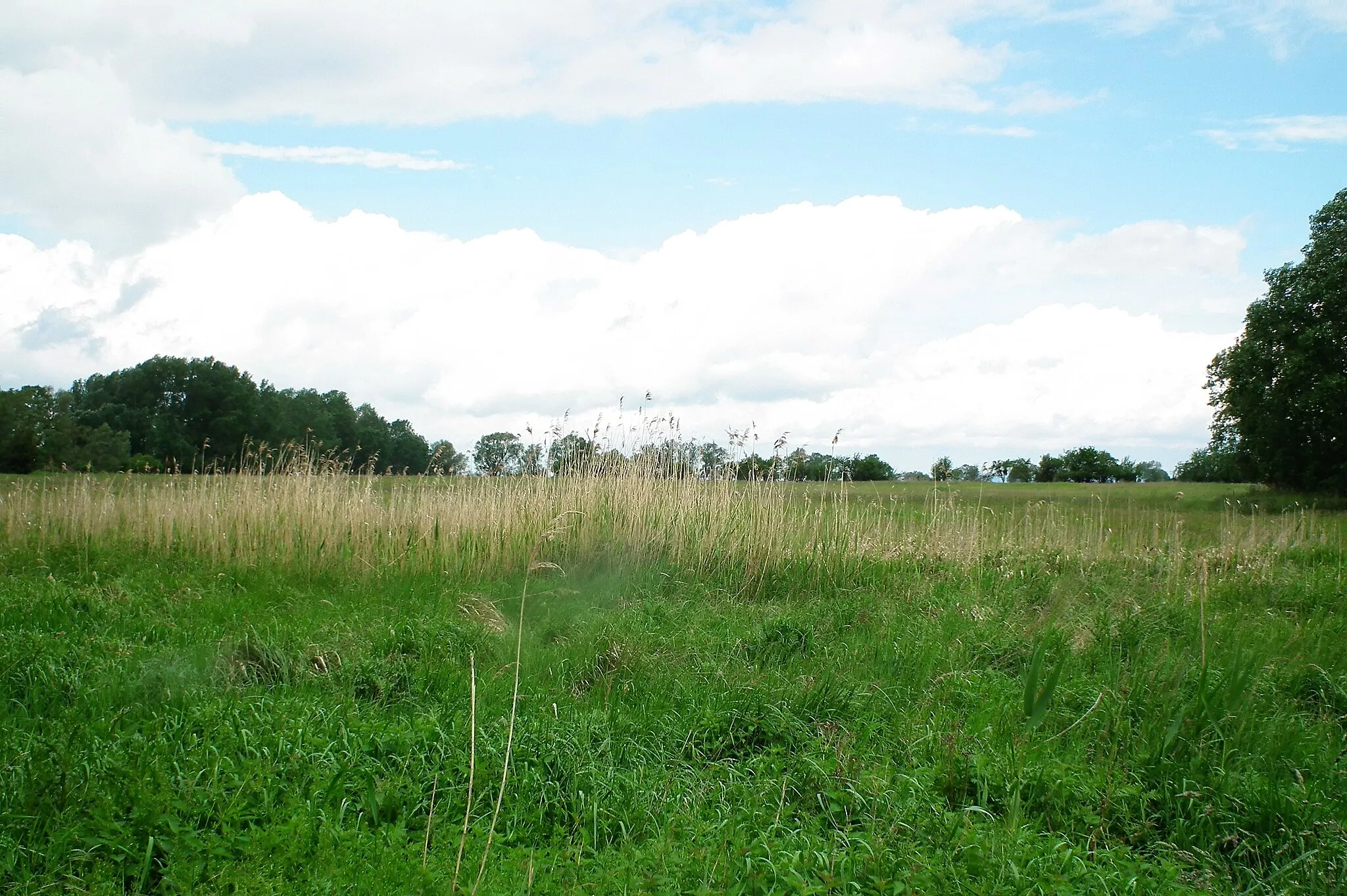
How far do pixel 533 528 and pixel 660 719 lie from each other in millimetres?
5255

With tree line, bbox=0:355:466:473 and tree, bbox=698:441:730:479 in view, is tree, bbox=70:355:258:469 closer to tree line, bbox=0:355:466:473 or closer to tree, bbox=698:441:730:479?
tree line, bbox=0:355:466:473

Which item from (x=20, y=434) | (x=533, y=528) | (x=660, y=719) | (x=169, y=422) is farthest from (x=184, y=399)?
(x=660, y=719)

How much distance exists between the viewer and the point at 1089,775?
384 cm

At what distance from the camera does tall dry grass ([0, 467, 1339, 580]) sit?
30.0 feet

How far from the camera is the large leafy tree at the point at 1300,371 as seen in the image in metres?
21.2

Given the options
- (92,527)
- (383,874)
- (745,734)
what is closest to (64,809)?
(383,874)

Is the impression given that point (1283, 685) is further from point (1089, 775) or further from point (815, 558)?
point (815, 558)

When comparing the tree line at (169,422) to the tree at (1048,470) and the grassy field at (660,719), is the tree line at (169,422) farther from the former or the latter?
the tree at (1048,470)

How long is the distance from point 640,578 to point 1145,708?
4.97 metres

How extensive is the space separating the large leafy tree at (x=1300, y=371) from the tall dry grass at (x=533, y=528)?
12955 millimetres

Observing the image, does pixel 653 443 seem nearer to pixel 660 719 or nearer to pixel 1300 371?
pixel 660 719

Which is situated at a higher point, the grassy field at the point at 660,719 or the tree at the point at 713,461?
the tree at the point at 713,461

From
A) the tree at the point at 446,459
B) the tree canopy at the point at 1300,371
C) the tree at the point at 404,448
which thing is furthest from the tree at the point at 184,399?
the tree canopy at the point at 1300,371

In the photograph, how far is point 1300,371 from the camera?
2116 centimetres
